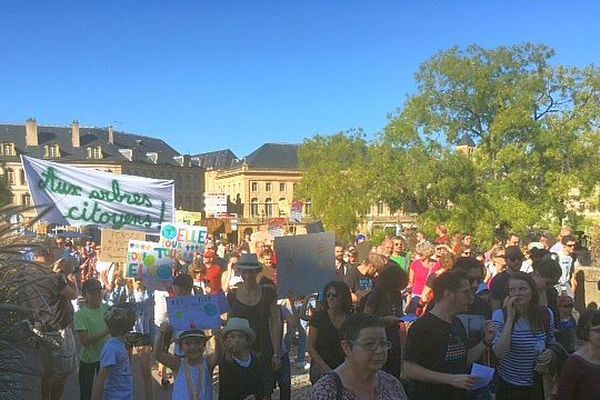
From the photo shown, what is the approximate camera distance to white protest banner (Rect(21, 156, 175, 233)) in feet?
28.8

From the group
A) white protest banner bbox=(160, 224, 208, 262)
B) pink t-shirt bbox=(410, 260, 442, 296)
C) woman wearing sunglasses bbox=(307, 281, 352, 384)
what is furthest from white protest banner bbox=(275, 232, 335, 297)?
white protest banner bbox=(160, 224, 208, 262)

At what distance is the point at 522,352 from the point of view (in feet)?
14.2

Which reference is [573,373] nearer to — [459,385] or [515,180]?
[459,385]

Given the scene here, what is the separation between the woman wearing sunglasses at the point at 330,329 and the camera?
200 inches

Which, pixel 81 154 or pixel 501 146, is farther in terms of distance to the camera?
pixel 81 154

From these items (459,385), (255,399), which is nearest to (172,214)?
(255,399)

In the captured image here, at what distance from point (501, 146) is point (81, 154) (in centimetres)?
6435

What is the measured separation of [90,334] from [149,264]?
3.89 metres

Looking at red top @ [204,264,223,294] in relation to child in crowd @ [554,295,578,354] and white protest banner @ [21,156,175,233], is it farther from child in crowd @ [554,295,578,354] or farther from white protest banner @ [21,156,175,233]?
child in crowd @ [554,295,578,354]

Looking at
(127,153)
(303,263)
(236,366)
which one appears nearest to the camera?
(236,366)

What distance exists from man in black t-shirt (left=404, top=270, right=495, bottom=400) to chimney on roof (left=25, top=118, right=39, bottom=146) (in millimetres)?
79571

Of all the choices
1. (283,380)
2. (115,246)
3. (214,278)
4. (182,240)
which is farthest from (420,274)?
(115,246)

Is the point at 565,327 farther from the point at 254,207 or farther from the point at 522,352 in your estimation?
the point at 254,207

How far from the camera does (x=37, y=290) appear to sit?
2.84 metres
